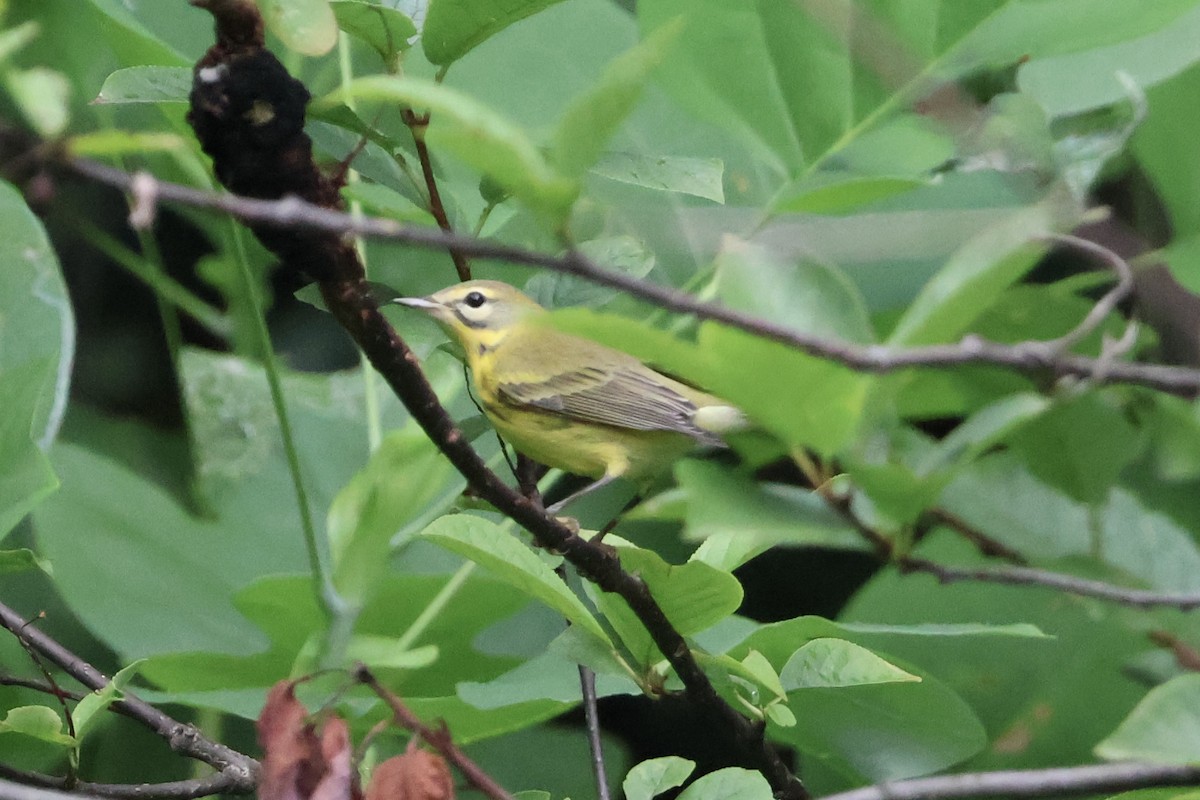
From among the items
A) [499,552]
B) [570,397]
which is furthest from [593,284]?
[570,397]

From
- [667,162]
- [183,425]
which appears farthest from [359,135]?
[183,425]

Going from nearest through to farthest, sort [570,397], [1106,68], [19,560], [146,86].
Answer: [146,86] → [19,560] → [1106,68] → [570,397]

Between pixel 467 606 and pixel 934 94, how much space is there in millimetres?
771

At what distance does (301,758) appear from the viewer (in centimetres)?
79

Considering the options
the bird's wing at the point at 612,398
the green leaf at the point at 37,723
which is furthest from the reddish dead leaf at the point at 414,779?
the bird's wing at the point at 612,398

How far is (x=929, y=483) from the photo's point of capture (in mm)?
578

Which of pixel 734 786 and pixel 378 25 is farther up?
pixel 378 25

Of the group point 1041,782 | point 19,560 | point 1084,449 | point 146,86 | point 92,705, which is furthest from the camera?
point 19,560

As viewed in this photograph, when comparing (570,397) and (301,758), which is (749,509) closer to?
(301,758)

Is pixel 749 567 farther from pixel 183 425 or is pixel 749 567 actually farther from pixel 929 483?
pixel 929 483

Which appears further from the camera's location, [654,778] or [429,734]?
[654,778]

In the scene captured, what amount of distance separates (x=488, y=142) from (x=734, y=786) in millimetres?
580

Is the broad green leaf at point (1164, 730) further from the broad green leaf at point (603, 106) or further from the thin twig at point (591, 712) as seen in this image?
the thin twig at point (591, 712)

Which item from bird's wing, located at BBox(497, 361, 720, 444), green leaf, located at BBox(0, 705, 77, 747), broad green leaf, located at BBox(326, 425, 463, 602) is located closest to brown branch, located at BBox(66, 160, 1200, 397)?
broad green leaf, located at BBox(326, 425, 463, 602)
